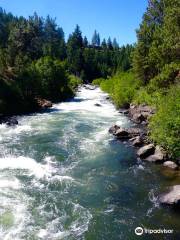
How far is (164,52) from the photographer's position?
38.2m

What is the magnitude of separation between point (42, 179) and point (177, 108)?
11.2 metres

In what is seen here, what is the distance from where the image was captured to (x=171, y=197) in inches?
741

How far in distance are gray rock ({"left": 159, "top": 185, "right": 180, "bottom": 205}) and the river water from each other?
473mm

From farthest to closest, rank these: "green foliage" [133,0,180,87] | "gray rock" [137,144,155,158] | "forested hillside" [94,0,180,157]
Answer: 1. "green foliage" [133,0,180,87]
2. "gray rock" [137,144,155,158]
3. "forested hillside" [94,0,180,157]

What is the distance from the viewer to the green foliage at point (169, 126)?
2462cm

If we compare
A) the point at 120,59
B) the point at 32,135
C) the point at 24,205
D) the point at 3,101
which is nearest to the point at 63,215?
the point at 24,205

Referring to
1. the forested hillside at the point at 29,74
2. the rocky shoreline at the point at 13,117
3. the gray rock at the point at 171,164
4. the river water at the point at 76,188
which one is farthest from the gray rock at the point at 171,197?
the forested hillside at the point at 29,74

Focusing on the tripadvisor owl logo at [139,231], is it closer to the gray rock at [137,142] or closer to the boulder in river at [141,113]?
the gray rock at [137,142]

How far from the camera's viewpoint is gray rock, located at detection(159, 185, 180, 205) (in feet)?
60.6

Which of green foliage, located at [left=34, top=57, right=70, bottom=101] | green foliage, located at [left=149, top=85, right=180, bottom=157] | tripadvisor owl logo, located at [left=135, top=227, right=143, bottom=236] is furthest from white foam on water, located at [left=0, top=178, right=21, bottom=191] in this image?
green foliage, located at [left=34, top=57, right=70, bottom=101]

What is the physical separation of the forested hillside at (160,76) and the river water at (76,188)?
3055 mm

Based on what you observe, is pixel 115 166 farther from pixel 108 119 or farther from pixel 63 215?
pixel 108 119
